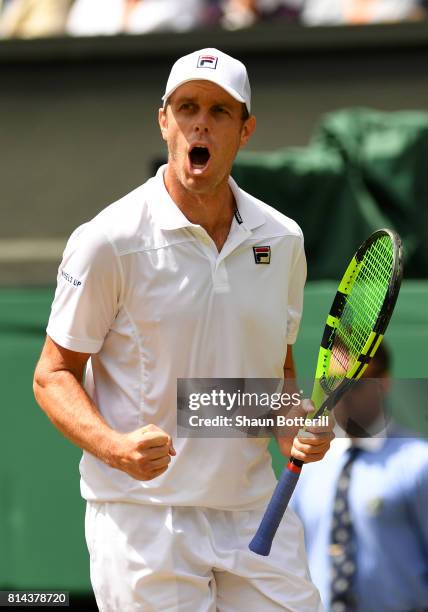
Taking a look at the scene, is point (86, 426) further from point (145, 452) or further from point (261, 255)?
point (261, 255)

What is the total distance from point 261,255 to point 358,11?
434cm

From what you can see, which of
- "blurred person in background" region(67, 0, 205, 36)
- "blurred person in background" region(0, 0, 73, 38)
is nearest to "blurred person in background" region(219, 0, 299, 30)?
"blurred person in background" region(67, 0, 205, 36)

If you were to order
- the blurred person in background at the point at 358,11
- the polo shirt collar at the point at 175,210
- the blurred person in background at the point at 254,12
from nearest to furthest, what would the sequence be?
the polo shirt collar at the point at 175,210, the blurred person in background at the point at 358,11, the blurred person in background at the point at 254,12

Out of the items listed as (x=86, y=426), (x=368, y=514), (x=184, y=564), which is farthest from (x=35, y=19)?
(x=184, y=564)

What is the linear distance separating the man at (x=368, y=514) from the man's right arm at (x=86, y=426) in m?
1.04

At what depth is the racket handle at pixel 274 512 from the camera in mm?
3111

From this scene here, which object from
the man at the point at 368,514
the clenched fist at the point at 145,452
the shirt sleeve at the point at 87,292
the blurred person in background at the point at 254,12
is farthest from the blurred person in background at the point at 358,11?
the clenched fist at the point at 145,452

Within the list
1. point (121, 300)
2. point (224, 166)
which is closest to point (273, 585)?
point (121, 300)

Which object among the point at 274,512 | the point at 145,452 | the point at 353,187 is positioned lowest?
the point at 274,512

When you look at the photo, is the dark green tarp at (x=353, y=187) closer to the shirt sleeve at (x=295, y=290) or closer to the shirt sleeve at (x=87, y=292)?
the shirt sleeve at (x=295, y=290)

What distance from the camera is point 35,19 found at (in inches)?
296

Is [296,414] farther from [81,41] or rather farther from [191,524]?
[81,41]

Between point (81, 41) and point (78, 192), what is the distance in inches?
33.9

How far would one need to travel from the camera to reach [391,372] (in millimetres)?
4660
